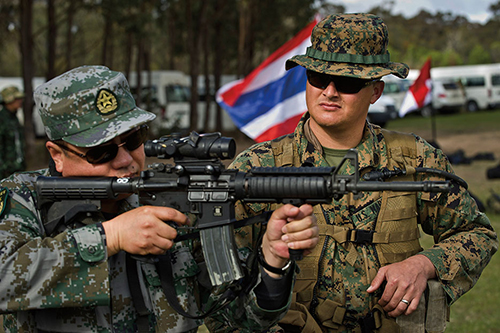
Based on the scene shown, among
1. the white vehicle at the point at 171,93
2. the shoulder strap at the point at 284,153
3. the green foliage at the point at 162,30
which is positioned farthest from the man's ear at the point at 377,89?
the white vehicle at the point at 171,93

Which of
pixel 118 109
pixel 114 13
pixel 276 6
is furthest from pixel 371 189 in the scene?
pixel 276 6

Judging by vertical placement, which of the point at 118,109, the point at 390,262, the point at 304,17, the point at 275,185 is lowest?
the point at 304,17

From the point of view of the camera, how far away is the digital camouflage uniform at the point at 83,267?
2.24 meters

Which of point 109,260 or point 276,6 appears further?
point 276,6

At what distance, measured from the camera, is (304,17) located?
1208 inches

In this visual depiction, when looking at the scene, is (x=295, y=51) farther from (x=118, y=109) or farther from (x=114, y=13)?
(x=114, y=13)

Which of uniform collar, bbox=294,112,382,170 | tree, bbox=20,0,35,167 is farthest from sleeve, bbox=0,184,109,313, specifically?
tree, bbox=20,0,35,167

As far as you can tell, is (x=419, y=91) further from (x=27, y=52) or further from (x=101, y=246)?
(x=101, y=246)

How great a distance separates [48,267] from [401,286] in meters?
1.64

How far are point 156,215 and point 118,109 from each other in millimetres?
531

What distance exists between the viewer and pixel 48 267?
88.9 inches

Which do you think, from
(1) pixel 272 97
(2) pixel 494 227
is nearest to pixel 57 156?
(1) pixel 272 97

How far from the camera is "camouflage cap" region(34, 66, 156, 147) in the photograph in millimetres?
2445

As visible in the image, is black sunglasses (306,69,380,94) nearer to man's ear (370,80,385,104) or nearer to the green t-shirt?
man's ear (370,80,385,104)
